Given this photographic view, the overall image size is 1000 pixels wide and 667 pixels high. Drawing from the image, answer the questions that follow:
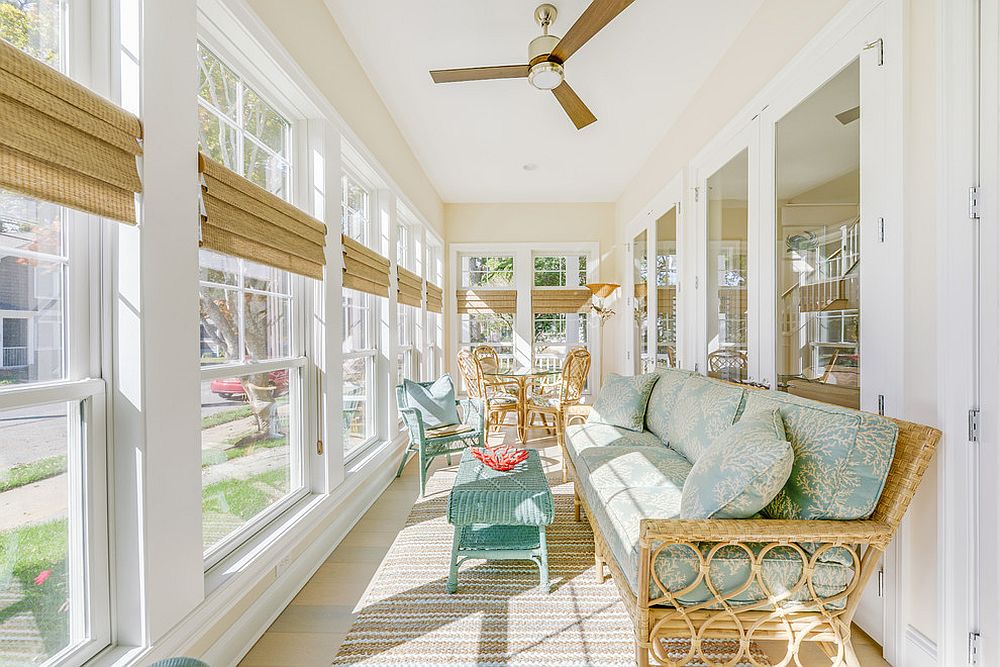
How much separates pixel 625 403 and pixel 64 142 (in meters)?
3.00

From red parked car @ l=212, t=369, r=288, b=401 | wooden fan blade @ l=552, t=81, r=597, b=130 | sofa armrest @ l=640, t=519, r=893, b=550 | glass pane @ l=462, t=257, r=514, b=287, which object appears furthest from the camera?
glass pane @ l=462, t=257, r=514, b=287

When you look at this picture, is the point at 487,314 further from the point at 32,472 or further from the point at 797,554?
the point at 32,472

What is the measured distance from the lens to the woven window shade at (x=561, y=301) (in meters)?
6.72

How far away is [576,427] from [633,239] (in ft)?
10.3

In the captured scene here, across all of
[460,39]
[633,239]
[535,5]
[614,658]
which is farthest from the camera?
[633,239]

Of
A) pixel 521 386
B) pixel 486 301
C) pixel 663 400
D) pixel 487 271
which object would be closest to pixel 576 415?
pixel 663 400

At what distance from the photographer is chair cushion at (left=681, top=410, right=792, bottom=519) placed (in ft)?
4.75

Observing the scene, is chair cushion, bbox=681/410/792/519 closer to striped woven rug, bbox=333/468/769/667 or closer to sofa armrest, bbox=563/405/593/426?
striped woven rug, bbox=333/468/769/667

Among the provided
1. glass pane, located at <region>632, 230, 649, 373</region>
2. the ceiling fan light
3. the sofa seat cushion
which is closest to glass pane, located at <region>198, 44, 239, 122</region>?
the ceiling fan light

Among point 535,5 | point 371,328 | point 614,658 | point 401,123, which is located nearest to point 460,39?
point 535,5

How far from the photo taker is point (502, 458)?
98.3 inches

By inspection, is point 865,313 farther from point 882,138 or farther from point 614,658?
point 614,658

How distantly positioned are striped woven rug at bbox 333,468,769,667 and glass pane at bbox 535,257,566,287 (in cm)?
457

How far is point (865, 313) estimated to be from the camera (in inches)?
73.7
